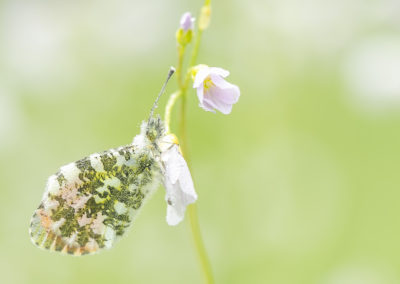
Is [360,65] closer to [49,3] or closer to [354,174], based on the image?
[354,174]

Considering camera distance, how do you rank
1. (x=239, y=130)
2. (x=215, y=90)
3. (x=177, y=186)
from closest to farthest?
(x=177, y=186) < (x=215, y=90) < (x=239, y=130)

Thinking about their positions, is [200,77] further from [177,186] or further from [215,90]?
[177,186]

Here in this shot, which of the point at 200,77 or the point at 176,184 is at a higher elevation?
the point at 200,77

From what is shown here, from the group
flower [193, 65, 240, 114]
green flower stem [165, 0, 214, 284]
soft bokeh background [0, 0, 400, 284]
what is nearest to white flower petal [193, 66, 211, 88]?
flower [193, 65, 240, 114]

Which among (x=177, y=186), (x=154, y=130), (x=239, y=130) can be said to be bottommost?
(x=177, y=186)

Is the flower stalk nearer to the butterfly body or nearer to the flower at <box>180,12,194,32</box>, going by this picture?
the flower at <box>180,12,194,32</box>

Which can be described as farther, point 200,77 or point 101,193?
point 101,193

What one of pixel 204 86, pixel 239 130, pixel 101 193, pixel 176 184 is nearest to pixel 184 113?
pixel 204 86
